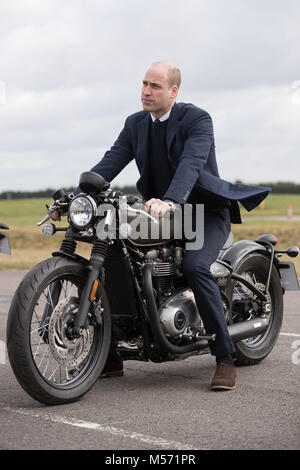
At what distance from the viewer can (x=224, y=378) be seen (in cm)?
564

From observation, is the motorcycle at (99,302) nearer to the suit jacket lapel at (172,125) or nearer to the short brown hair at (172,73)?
the suit jacket lapel at (172,125)

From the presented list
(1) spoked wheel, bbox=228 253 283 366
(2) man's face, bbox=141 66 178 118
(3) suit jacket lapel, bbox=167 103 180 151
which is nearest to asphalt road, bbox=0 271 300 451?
(1) spoked wheel, bbox=228 253 283 366

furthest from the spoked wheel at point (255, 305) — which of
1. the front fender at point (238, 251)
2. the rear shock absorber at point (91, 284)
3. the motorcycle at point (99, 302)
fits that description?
the rear shock absorber at point (91, 284)

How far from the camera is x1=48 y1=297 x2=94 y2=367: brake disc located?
16.5 ft

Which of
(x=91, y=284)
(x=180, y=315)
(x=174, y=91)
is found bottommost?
(x=180, y=315)

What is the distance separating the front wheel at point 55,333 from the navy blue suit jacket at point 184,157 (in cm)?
88

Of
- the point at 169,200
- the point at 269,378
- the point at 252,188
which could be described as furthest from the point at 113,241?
the point at 269,378

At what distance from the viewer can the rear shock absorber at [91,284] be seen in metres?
5.05

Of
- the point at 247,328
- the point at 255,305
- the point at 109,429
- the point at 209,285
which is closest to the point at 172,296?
the point at 209,285

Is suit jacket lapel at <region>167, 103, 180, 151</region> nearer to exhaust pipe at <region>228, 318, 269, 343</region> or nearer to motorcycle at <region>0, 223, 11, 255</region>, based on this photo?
exhaust pipe at <region>228, 318, 269, 343</region>

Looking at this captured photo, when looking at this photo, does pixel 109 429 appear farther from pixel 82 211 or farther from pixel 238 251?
pixel 238 251

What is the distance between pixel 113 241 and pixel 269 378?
5.46 ft

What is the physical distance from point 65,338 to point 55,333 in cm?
9

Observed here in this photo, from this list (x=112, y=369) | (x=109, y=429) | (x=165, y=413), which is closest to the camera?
(x=109, y=429)
